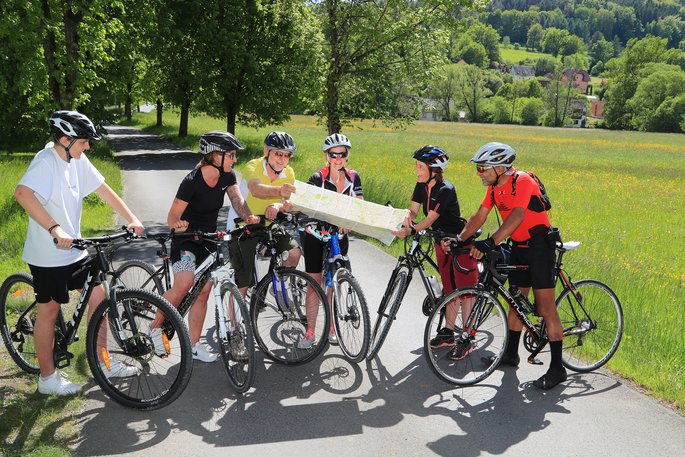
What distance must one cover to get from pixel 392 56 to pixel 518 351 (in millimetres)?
12304

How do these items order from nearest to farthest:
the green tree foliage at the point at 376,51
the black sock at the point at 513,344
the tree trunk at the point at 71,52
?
the black sock at the point at 513,344 < the tree trunk at the point at 71,52 < the green tree foliage at the point at 376,51

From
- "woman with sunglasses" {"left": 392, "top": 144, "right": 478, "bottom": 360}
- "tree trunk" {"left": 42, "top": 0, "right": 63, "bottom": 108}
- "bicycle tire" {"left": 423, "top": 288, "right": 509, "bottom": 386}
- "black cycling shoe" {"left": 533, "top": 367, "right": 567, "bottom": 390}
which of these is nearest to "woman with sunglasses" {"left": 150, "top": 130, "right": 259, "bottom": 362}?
"woman with sunglasses" {"left": 392, "top": 144, "right": 478, "bottom": 360}

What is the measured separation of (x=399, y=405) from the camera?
4688 mm


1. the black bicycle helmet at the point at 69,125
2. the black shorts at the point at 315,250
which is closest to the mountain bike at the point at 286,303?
the black shorts at the point at 315,250

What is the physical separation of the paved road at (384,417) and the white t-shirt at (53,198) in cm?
115

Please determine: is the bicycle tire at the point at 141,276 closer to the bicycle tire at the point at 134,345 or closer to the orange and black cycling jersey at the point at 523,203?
the bicycle tire at the point at 134,345

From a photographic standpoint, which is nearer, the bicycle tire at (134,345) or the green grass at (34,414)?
the green grass at (34,414)

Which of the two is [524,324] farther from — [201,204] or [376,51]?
[376,51]

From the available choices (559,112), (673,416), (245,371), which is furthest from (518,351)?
(559,112)

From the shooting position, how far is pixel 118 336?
4.32 m

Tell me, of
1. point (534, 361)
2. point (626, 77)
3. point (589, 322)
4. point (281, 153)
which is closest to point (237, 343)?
point (281, 153)

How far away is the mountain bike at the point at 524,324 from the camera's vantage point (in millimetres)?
5068

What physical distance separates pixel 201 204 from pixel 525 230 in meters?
2.74

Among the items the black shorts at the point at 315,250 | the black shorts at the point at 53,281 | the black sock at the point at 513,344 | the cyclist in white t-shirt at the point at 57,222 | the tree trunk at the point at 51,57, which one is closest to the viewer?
the cyclist in white t-shirt at the point at 57,222
